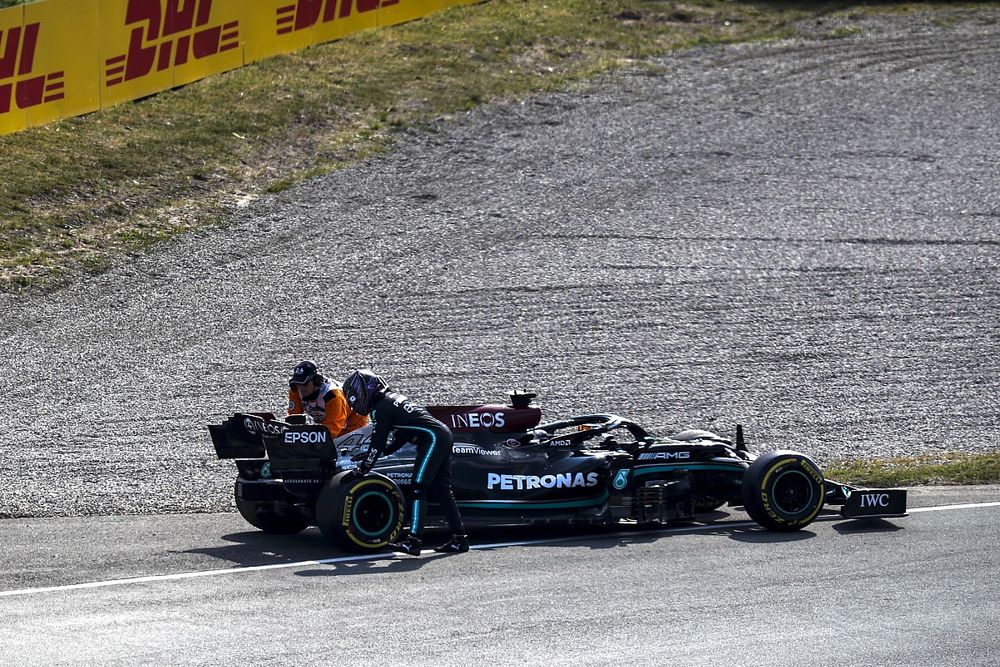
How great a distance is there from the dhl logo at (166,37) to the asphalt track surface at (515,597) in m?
14.1

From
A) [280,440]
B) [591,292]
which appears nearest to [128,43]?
[591,292]

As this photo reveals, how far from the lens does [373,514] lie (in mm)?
11305

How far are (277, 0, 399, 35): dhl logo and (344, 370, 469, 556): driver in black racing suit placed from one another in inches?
721

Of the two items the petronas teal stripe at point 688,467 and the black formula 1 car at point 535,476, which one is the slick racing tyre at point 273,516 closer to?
the black formula 1 car at point 535,476

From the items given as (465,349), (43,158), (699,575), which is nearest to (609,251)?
(465,349)

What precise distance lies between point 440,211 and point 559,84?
703cm

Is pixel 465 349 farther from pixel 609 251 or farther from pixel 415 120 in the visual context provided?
pixel 415 120

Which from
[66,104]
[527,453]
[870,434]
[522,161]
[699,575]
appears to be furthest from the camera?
[522,161]

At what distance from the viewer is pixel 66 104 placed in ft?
79.5

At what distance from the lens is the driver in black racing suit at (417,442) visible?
37.4 feet

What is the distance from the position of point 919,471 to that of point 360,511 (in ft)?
23.5

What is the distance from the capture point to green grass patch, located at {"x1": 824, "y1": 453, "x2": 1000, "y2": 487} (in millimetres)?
14961

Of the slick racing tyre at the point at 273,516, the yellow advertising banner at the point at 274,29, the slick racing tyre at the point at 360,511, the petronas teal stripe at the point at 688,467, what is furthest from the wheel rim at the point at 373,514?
the yellow advertising banner at the point at 274,29

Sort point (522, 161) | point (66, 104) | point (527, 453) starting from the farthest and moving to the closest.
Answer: point (522, 161)
point (66, 104)
point (527, 453)
